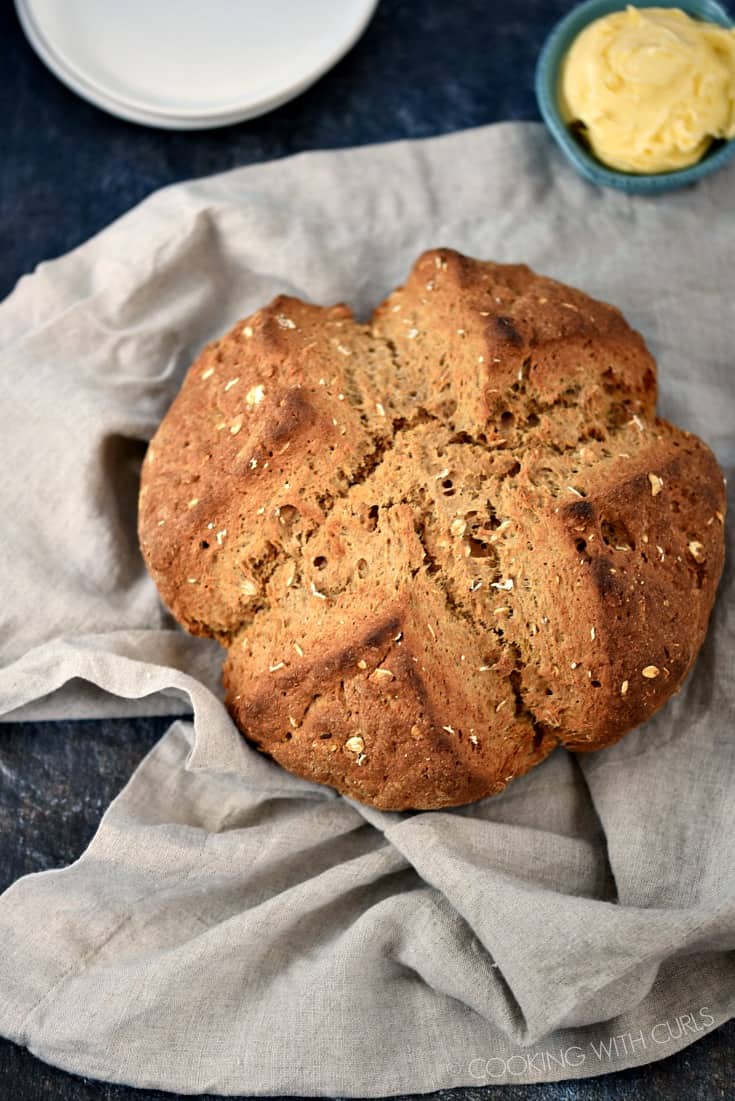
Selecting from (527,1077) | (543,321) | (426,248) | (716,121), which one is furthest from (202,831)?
(716,121)

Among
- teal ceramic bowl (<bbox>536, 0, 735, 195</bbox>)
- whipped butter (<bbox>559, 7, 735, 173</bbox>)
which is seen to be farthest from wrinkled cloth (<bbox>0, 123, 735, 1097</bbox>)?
whipped butter (<bbox>559, 7, 735, 173</bbox>)

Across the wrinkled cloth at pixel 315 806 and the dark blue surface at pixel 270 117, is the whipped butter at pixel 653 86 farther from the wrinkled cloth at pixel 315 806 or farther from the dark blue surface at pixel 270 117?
the dark blue surface at pixel 270 117

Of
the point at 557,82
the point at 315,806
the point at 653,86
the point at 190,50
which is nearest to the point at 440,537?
the point at 315,806

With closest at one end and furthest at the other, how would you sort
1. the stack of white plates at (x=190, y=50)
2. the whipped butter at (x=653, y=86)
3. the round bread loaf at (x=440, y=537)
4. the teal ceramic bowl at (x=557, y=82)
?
the round bread loaf at (x=440, y=537) → the whipped butter at (x=653, y=86) → the teal ceramic bowl at (x=557, y=82) → the stack of white plates at (x=190, y=50)

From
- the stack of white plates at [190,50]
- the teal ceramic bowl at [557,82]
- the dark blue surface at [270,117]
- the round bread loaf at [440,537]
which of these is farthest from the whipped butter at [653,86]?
the stack of white plates at [190,50]

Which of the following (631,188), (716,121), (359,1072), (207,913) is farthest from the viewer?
(631,188)

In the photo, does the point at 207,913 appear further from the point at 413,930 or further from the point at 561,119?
the point at 561,119
